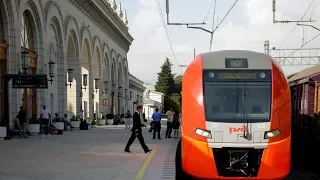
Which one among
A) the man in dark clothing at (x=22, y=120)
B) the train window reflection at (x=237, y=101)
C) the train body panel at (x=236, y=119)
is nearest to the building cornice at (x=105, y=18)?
the man in dark clothing at (x=22, y=120)

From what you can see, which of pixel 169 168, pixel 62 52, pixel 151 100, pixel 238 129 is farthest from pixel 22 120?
pixel 151 100

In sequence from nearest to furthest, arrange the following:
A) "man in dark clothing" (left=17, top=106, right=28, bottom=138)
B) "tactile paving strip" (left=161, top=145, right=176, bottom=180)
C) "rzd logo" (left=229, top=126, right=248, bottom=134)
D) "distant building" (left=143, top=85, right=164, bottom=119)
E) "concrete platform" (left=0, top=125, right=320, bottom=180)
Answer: "rzd logo" (left=229, top=126, right=248, bottom=134) < "concrete platform" (left=0, top=125, right=320, bottom=180) < "tactile paving strip" (left=161, top=145, right=176, bottom=180) < "man in dark clothing" (left=17, top=106, right=28, bottom=138) < "distant building" (left=143, top=85, right=164, bottom=119)

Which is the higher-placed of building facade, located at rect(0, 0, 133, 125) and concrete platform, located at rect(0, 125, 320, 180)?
building facade, located at rect(0, 0, 133, 125)

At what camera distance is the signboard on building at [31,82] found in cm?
2217

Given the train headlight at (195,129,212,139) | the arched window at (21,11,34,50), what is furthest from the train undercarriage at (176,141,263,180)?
the arched window at (21,11,34,50)

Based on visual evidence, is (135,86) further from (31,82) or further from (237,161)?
(237,161)

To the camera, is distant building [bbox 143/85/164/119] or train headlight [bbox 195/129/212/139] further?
distant building [bbox 143/85/164/119]

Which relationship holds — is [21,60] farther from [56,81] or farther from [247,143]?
[247,143]

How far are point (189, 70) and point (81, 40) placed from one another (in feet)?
115

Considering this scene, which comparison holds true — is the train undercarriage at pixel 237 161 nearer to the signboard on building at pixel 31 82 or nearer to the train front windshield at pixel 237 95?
the train front windshield at pixel 237 95

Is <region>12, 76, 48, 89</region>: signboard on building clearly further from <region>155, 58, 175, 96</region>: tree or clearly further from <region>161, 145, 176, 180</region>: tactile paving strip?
<region>155, 58, 175, 96</region>: tree

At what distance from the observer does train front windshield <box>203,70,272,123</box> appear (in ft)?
32.3

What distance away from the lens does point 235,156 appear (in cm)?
965

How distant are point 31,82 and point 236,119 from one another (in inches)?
565
